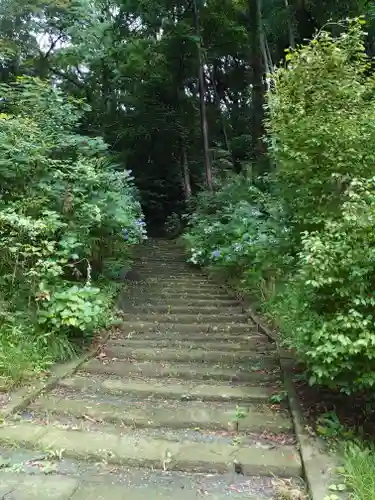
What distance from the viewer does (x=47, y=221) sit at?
14.8 feet

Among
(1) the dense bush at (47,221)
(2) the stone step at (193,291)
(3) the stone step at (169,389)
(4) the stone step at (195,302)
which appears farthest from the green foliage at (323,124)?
(2) the stone step at (193,291)

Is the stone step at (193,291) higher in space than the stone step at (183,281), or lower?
lower

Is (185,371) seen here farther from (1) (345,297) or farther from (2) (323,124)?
(2) (323,124)

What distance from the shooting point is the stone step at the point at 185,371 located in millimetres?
4215

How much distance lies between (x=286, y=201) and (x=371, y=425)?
2.07 meters

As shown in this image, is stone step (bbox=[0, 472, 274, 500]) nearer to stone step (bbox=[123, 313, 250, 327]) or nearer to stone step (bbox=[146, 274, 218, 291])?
stone step (bbox=[123, 313, 250, 327])

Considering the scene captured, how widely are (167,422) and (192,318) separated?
8.40 feet

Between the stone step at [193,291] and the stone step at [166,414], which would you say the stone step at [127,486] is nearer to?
the stone step at [166,414]

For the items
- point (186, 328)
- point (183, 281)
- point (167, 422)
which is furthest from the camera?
point (183, 281)

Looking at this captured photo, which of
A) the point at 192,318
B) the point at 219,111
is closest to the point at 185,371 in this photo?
the point at 192,318

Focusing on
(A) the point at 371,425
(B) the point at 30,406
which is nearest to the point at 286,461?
(A) the point at 371,425

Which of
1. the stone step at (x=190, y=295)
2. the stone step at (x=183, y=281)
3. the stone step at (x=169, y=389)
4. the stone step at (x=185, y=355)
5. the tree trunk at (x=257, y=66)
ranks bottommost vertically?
the stone step at (x=169, y=389)

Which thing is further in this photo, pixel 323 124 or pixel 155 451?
pixel 323 124

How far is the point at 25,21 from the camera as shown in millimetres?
11492
